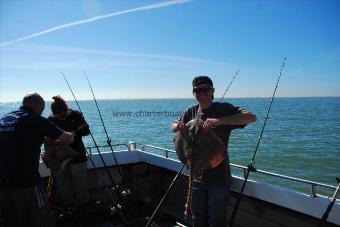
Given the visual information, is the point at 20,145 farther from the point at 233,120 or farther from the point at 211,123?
the point at 233,120

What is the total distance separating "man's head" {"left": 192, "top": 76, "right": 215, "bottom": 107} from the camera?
3.59m

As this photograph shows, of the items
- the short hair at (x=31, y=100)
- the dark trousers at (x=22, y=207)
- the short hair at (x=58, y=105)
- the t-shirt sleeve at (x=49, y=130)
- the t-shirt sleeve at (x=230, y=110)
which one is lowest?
the dark trousers at (x=22, y=207)

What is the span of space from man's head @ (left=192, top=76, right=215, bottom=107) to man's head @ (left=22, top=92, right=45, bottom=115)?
A: 1.83 meters

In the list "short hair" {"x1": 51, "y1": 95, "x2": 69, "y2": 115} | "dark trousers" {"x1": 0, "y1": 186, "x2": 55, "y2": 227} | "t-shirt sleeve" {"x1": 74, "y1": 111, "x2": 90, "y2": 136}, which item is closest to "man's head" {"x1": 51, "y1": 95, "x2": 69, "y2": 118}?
"short hair" {"x1": 51, "y1": 95, "x2": 69, "y2": 115}

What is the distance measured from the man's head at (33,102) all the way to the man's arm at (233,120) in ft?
6.52

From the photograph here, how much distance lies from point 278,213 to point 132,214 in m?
2.80

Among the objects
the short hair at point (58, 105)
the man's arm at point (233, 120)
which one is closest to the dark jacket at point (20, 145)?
the short hair at point (58, 105)

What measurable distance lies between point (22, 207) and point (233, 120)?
8.36ft

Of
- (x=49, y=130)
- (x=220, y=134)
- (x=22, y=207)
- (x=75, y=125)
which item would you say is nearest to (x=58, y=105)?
(x=75, y=125)

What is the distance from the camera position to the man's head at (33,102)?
380 cm

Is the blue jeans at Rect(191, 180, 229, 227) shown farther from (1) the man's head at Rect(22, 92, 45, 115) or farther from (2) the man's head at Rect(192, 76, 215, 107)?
(1) the man's head at Rect(22, 92, 45, 115)

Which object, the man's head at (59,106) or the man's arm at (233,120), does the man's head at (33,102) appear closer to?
the man's head at (59,106)

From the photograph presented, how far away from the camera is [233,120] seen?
3340mm

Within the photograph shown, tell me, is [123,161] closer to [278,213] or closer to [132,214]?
[132,214]
